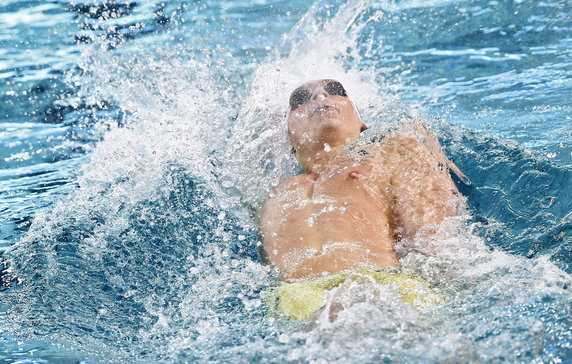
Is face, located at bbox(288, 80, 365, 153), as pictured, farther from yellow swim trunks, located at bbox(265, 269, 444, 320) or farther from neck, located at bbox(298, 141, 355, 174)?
yellow swim trunks, located at bbox(265, 269, 444, 320)

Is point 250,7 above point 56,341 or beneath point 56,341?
above

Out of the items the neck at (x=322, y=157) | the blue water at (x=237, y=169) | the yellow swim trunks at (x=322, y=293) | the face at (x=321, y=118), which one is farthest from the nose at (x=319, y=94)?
the yellow swim trunks at (x=322, y=293)

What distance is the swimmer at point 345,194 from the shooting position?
280 centimetres

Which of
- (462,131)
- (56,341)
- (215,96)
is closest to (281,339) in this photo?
(56,341)

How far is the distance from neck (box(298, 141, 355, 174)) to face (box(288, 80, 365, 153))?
1.1 inches

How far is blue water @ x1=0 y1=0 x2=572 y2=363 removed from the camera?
2.18 m

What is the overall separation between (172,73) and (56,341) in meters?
3.66

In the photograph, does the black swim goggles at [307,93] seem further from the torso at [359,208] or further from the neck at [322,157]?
the torso at [359,208]

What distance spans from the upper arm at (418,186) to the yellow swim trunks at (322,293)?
57 centimetres

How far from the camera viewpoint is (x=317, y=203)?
3090mm

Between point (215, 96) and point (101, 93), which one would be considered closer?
point (215, 96)

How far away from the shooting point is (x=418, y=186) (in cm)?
318

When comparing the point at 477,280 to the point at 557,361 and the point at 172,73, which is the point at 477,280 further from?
the point at 172,73

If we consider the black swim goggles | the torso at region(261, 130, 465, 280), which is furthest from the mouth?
the torso at region(261, 130, 465, 280)
